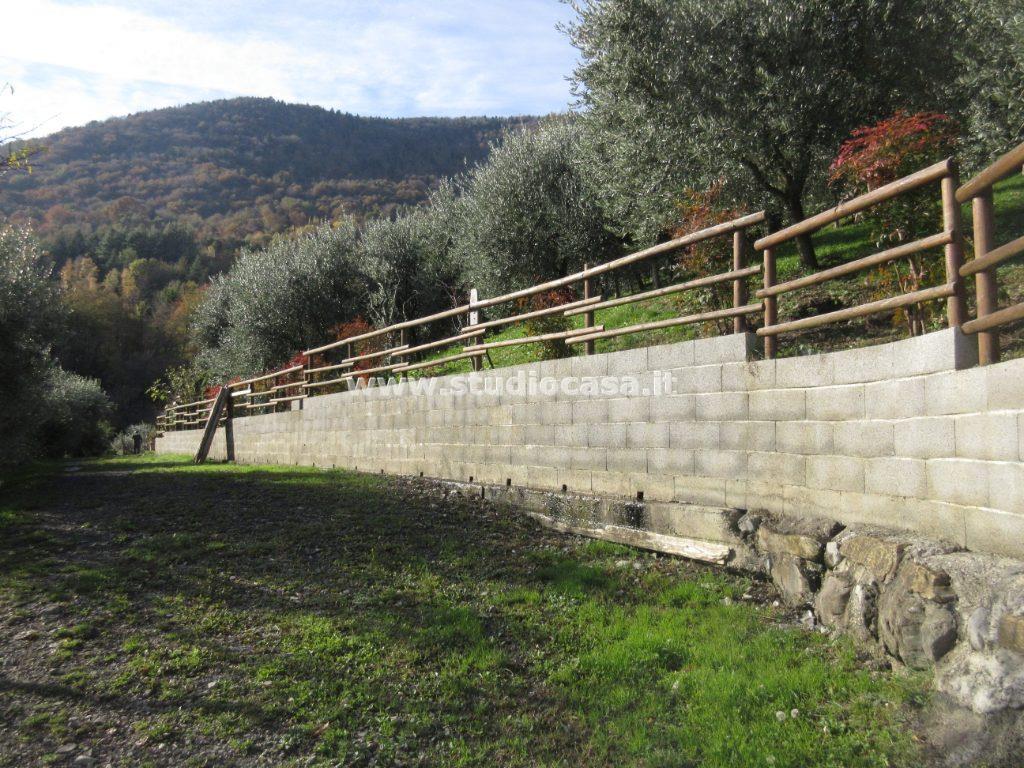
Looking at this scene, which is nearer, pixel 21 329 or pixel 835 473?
pixel 835 473

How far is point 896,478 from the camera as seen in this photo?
160 inches

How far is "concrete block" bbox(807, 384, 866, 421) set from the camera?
4383 millimetres

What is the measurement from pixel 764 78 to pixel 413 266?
50.9 feet

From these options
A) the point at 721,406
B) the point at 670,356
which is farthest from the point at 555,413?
the point at 721,406

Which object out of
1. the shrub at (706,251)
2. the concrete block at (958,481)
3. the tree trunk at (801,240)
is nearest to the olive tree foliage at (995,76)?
the tree trunk at (801,240)

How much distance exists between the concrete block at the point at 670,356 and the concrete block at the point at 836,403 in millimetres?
1224

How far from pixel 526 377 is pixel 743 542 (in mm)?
3336

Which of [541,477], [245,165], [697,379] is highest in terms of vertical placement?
[245,165]

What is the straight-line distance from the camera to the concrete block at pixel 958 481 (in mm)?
3421

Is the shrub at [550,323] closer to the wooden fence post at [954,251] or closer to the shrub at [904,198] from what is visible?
the shrub at [904,198]

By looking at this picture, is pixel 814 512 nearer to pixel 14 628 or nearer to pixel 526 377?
pixel 526 377

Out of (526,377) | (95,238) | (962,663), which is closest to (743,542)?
(962,663)

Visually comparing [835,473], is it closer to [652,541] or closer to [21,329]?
[652,541]

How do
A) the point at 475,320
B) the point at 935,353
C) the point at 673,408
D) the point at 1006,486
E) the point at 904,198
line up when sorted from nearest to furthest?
the point at 1006,486 → the point at 935,353 → the point at 673,408 → the point at 904,198 → the point at 475,320
